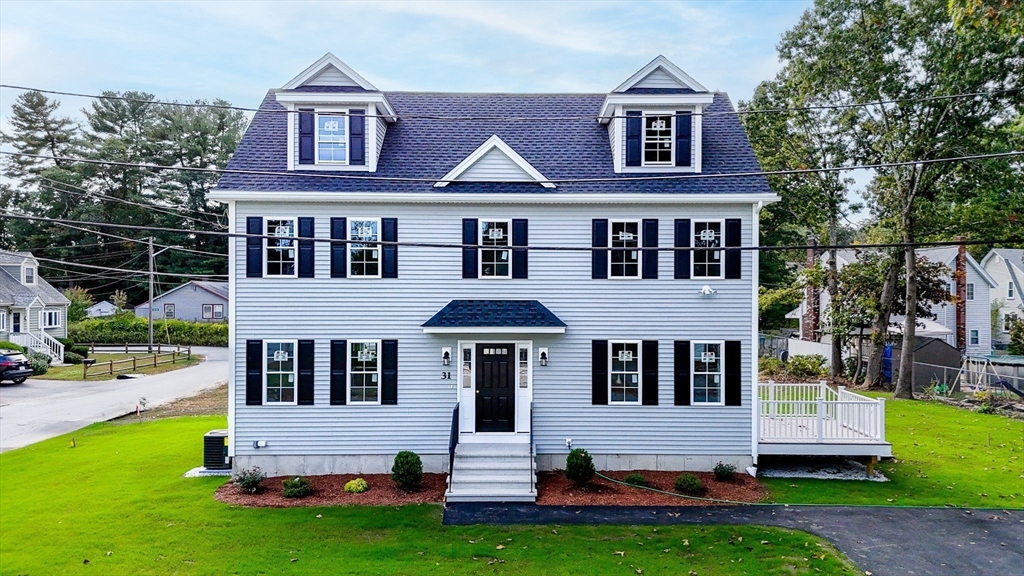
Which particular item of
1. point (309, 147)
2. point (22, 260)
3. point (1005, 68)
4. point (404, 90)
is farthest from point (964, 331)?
point (22, 260)

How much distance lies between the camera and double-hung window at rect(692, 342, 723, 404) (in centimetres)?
1338

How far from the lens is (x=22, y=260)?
124 feet

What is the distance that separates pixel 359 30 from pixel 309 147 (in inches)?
132

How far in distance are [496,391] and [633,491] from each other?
3.66m

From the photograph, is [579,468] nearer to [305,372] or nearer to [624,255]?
[624,255]

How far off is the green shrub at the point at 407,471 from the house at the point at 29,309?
33786mm

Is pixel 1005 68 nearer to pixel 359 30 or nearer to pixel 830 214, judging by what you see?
pixel 830 214

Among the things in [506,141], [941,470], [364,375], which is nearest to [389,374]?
[364,375]

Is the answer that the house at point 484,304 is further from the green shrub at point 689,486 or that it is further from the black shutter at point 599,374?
the green shrub at point 689,486

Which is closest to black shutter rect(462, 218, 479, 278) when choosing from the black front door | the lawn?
the black front door

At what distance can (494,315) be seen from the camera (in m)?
13.0

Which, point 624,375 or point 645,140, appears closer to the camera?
point 624,375

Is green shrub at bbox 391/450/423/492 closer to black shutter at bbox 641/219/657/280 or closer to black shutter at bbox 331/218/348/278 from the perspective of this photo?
black shutter at bbox 331/218/348/278

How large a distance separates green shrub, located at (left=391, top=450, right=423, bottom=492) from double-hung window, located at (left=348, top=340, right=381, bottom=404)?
168 centimetres
